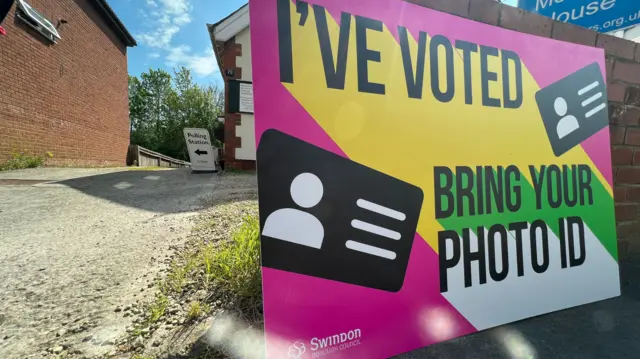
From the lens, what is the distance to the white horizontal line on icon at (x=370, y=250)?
44.7 inches

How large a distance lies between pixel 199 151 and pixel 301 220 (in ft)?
22.4

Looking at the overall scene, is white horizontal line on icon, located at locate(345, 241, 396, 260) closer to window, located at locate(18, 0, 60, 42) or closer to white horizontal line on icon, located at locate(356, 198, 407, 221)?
white horizontal line on icon, located at locate(356, 198, 407, 221)

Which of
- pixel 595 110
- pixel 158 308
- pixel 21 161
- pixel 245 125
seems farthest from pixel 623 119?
pixel 21 161

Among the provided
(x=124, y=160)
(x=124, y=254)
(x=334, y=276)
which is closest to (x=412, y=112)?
(x=334, y=276)

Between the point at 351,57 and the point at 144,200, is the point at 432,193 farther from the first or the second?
the point at 144,200

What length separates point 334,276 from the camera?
110cm

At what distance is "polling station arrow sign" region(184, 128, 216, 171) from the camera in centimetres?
712

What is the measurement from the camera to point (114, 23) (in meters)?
12.5

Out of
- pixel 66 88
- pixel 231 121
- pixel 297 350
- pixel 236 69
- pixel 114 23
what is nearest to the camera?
pixel 297 350

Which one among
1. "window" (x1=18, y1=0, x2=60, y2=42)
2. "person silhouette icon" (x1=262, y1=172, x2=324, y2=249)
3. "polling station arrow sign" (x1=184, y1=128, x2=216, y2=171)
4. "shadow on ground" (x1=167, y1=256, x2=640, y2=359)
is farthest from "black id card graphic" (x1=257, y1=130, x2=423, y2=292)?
"window" (x1=18, y1=0, x2=60, y2=42)

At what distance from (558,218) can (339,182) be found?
1295mm

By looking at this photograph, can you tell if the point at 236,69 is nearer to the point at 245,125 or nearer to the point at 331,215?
the point at 245,125

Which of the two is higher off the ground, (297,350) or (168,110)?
(168,110)

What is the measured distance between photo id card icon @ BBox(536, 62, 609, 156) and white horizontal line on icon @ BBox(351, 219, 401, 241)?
110cm
